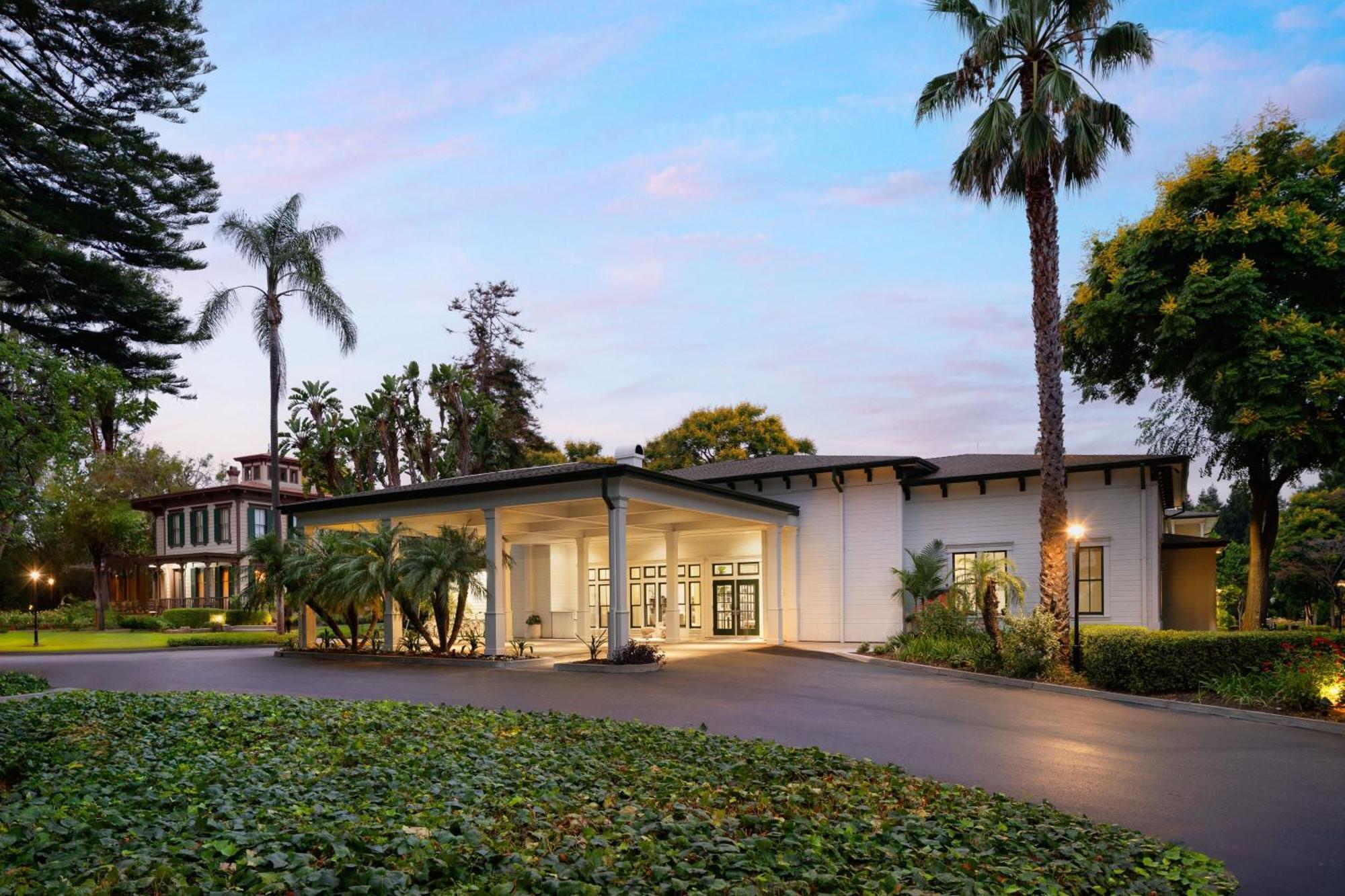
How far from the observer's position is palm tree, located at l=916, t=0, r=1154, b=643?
17891mm

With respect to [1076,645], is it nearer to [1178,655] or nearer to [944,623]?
[1178,655]

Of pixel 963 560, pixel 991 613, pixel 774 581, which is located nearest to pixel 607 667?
pixel 991 613

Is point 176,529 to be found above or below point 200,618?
above

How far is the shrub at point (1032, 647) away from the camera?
16641 millimetres

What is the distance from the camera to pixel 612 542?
1930 centimetres

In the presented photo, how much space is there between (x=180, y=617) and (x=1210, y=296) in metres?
40.3

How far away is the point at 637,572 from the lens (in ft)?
97.3

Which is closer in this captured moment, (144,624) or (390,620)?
(390,620)

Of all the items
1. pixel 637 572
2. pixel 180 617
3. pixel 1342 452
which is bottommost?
pixel 180 617

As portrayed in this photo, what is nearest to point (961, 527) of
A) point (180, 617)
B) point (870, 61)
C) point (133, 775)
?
point (870, 61)

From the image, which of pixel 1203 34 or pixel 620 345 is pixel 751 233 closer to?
pixel 1203 34

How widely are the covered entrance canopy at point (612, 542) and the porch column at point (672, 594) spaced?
0.13ft

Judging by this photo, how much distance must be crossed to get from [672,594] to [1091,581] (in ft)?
35.5

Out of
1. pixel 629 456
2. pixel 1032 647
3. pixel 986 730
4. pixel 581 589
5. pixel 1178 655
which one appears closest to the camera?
pixel 986 730
